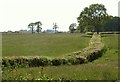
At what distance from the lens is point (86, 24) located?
138125 mm

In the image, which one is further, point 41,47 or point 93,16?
point 93,16

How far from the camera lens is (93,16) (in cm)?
13812

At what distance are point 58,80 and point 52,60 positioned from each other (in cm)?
1420

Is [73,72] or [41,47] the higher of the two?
[73,72]

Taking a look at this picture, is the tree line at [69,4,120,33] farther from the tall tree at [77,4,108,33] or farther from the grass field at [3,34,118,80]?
the grass field at [3,34,118,80]

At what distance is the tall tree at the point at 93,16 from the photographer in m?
138

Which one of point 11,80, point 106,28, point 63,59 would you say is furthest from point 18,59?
point 106,28

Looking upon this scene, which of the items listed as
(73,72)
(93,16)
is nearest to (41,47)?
(73,72)

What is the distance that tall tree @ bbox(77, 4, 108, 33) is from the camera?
452ft

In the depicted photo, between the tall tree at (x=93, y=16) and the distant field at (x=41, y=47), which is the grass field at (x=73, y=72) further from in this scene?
the tall tree at (x=93, y=16)

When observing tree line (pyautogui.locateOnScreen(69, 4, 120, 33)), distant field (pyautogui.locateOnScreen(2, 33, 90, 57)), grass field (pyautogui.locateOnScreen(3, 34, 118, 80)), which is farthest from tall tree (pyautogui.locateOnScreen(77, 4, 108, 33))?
grass field (pyautogui.locateOnScreen(3, 34, 118, 80))

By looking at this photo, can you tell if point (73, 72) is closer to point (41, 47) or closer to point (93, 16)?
point (41, 47)

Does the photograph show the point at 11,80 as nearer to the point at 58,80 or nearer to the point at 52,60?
the point at 58,80

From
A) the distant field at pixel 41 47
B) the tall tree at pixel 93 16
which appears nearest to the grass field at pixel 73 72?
the distant field at pixel 41 47
